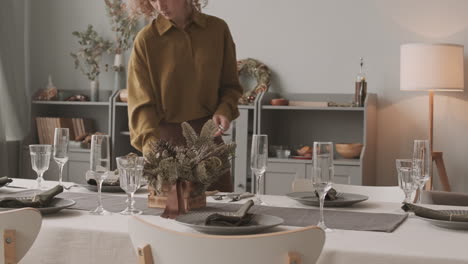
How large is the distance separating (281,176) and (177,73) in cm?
206

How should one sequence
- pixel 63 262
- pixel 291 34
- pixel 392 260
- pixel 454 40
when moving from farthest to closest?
1. pixel 291 34
2. pixel 454 40
3. pixel 63 262
4. pixel 392 260

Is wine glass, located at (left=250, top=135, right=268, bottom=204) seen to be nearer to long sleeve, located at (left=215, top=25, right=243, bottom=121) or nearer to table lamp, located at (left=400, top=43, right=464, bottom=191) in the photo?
long sleeve, located at (left=215, top=25, right=243, bottom=121)

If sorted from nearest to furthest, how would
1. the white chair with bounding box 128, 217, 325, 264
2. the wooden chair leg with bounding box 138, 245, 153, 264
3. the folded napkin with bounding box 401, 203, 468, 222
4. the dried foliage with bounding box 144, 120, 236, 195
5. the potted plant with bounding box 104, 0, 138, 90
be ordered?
the white chair with bounding box 128, 217, 325, 264 → the wooden chair leg with bounding box 138, 245, 153, 264 → the folded napkin with bounding box 401, 203, 468, 222 → the dried foliage with bounding box 144, 120, 236, 195 → the potted plant with bounding box 104, 0, 138, 90

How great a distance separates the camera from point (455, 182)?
507 centimetres

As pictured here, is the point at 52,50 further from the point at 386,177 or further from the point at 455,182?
the point at 455,182

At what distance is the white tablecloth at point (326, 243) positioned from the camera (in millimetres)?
1676

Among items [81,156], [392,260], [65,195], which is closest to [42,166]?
[65,195]

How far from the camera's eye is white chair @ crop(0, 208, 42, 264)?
1.83 metres

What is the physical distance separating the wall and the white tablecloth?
3071 mm

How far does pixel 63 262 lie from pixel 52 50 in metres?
4.50

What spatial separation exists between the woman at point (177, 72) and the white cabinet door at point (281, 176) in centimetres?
182

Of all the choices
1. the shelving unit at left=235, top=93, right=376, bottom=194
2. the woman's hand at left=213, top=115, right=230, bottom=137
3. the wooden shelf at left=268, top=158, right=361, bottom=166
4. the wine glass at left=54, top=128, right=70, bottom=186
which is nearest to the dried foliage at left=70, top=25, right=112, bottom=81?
the shelving unit at left=235, top=93, right=376, bottom=194

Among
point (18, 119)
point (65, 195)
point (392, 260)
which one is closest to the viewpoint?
point (392, 260)

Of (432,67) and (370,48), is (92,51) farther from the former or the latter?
(432,67)
